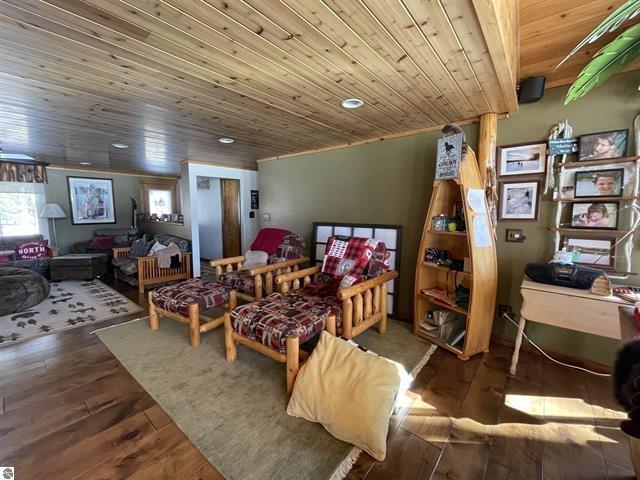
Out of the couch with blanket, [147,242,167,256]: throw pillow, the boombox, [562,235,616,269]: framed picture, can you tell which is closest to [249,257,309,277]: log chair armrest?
the boombox

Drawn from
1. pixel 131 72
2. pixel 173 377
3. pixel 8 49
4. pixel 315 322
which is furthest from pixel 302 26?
pixel 173 377

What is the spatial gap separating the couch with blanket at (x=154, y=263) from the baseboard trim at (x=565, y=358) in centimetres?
434

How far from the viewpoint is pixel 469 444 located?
4.82 feet

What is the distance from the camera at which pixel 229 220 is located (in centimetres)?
572

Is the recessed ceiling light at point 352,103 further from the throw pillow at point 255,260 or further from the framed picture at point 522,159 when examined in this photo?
the throw pillow at point 255,260

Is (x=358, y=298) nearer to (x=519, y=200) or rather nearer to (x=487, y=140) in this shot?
(x=519, y=200)

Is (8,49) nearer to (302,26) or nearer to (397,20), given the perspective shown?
(302,26)

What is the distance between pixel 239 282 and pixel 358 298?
1368mm

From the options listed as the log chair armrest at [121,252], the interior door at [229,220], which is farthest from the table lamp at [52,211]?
the interior door at [229,220]

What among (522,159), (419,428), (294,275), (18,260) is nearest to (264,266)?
(294,275)

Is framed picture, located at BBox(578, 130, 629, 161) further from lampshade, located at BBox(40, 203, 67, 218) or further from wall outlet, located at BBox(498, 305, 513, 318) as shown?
lampshade, located at BBox(40, 203, 67, 218)

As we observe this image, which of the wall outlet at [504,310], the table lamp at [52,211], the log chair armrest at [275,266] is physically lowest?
the wall outlet at [504,310]

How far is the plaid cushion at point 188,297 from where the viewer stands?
2449 millimetres

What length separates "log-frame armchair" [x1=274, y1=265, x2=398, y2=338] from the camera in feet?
7.09
